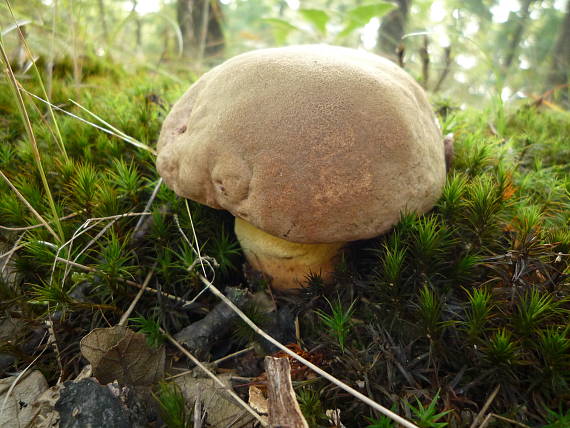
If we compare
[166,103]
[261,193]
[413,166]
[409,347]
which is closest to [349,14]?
[166,103]

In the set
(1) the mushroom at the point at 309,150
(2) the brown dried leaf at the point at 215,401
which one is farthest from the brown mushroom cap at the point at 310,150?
(2) the brown dried leaf at the point at 215,401

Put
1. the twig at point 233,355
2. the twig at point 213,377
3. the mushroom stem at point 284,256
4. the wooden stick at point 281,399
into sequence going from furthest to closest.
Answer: the mushroom stem at point 284,256 < the twig at point 233,355 < the twig at point 213,377 < the wooden stick at point 281,399

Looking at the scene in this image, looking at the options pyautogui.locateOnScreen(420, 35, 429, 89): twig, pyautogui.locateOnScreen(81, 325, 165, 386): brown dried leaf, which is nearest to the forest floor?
pyautogui.locateOnScreen(81, 325, 165, 386): brown dried leaf

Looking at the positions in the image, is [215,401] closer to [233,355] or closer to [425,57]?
[233,355]

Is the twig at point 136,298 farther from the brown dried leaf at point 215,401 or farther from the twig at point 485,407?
the twig at point 485,407

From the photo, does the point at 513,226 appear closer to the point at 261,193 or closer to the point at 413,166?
the point at 413,166

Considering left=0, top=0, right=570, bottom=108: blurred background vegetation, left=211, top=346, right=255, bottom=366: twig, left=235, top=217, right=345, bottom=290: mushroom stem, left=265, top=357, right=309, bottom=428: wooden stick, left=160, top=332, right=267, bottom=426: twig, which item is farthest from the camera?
left=0, top=0, right=570, bottom=108: blurred background vegetation

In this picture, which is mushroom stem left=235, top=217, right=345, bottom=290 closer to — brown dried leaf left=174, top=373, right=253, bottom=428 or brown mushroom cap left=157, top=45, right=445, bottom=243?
brown mushroom cap left=157, top=45, right=445, bottom=243
